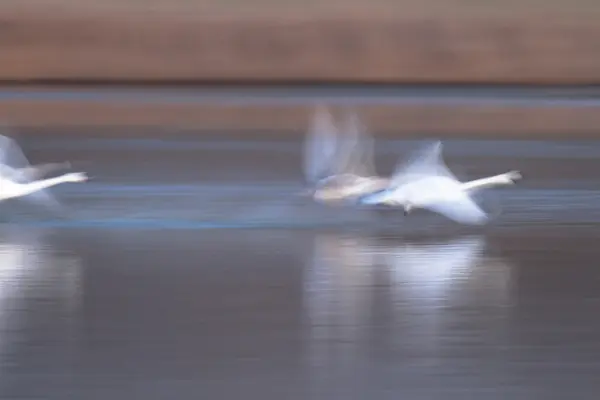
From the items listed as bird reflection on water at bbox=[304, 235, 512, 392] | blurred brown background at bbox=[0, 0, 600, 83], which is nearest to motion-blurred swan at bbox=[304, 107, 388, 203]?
bird reflection on water at bbox=[304, 235, 512, 392]

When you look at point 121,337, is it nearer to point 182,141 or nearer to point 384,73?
point 182,141

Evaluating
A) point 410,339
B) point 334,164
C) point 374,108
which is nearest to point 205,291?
point 410,339

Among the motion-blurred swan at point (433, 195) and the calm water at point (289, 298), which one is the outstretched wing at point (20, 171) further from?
the motion-blurred swan at point (433, 195)

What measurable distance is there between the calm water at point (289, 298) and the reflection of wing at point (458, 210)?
0.02m

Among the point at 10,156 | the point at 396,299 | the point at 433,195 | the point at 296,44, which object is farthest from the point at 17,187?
the point at 296,44

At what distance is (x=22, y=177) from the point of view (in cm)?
177

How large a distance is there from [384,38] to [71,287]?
84.7 inches

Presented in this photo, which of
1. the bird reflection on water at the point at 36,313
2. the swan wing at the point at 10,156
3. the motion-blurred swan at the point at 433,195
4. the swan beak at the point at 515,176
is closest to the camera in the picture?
the bird reflection on water at the point at 36,313

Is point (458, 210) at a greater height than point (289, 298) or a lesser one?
greater

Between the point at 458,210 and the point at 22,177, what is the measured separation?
638mm

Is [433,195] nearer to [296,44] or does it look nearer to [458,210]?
[458,210]

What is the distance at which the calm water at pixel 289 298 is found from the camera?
34.2 inches

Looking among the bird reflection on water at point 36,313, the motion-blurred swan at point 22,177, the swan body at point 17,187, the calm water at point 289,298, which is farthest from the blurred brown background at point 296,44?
the bird reflection on water at point 36,313

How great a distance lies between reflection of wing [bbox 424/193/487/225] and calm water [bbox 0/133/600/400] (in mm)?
21
